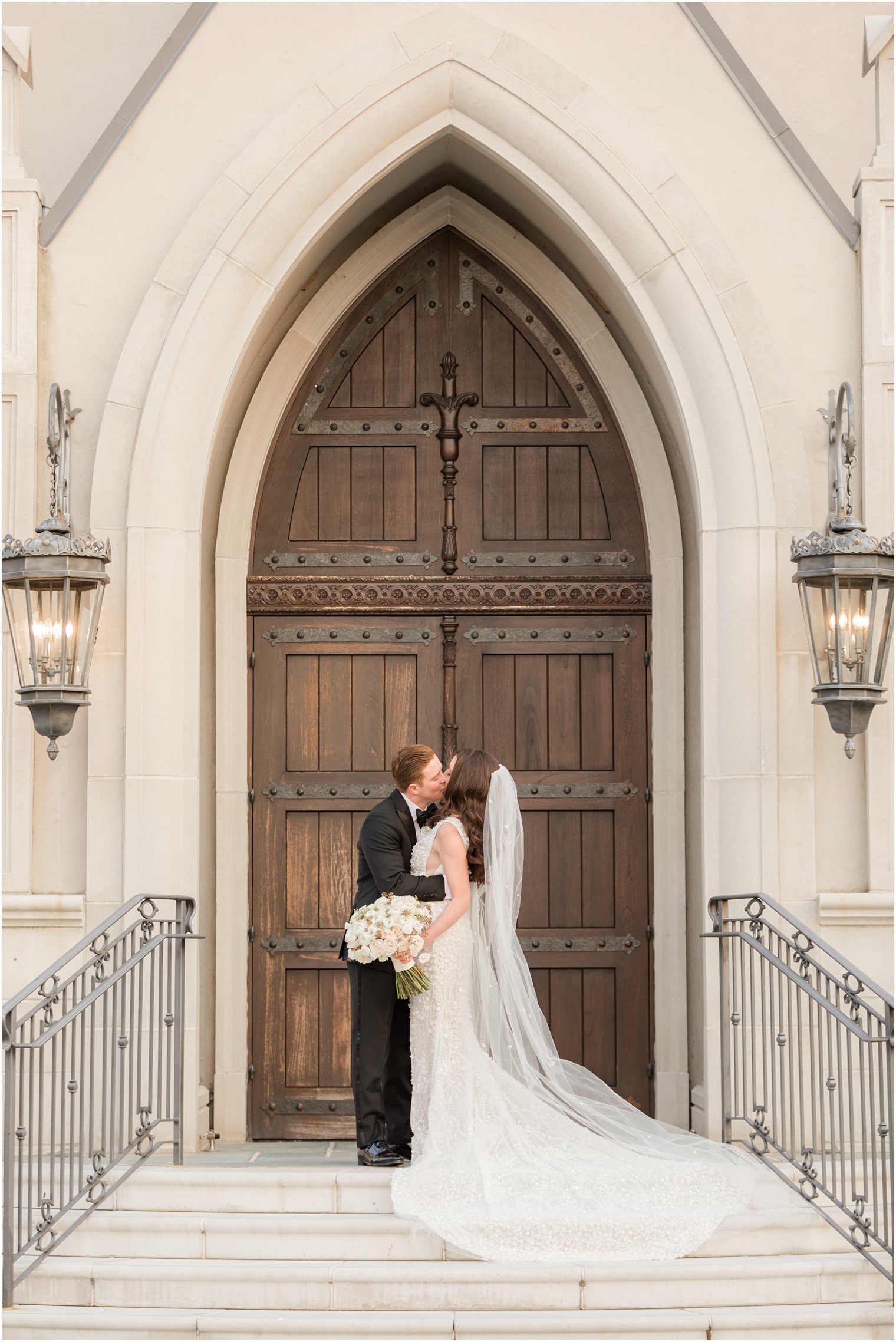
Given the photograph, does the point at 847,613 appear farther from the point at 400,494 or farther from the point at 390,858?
the point at 400,494

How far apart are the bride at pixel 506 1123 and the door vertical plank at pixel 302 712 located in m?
1.56

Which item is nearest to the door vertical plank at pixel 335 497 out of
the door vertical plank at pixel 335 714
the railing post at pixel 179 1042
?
the door vertical plank at pixel 335 714

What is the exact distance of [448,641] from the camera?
7.58 metres

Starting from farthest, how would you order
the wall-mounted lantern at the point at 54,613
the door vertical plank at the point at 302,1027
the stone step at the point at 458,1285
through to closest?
1. the door vertical plank at the point at 302,1027
2. the wall-mounted lantern at the point at 54,613
3. the stone step at the point at 458,1285

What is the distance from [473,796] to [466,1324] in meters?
2.20

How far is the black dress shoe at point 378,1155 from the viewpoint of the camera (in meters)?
5.86

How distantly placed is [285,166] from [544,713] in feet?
10.7

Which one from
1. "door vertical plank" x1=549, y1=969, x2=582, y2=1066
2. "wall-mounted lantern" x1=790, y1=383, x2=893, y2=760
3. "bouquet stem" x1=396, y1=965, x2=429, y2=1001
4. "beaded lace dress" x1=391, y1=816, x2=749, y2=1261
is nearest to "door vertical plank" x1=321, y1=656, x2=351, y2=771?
"beaded lace dress" x1=391, y1=816, x2=749, y2=1261

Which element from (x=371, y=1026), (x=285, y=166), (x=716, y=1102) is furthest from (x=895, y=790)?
(x=285, y=166)

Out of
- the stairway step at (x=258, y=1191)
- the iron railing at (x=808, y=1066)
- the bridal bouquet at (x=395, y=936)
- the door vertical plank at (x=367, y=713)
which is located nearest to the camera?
the iron railing at (x=808, y=1066)

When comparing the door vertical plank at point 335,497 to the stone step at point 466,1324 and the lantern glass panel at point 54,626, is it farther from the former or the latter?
the stone step at point 466,1324

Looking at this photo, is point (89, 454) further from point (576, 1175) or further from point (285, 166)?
point (576, 1175)

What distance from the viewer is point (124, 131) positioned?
6.85 meters

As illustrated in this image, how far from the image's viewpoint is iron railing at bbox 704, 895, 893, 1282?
512 centimetres
